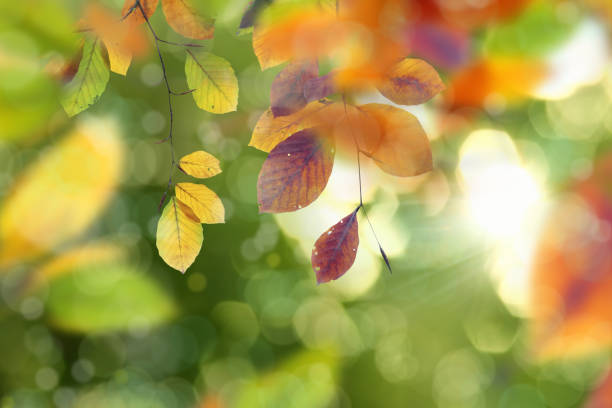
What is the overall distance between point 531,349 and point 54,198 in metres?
0.50

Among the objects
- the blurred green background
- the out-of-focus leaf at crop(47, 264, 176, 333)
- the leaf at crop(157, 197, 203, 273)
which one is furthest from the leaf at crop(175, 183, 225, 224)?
the out-of-focus leaf at crop(47, 264, 176, 333)

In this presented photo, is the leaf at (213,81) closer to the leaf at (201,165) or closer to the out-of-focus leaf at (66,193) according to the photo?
the leaf at (201,165)

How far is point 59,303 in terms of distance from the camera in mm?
506

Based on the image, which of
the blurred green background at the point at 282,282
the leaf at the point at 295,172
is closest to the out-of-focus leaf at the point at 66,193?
the blurred green background at the point at 282,282

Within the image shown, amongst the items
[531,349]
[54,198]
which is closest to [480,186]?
[531,349]

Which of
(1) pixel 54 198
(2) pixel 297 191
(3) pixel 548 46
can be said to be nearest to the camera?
(2) pixel 297 191

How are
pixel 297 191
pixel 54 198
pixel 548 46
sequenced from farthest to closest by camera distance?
pixel 54 198, pixel 548 46, pixel 297 191

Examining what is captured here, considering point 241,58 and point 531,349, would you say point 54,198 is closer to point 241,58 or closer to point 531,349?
point 241,58

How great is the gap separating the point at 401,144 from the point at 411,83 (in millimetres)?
24

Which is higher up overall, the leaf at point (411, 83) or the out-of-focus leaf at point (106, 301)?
the leaf at point (411, 83)

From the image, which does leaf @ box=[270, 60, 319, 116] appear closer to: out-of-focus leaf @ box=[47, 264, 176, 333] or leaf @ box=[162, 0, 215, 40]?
leaf @ box=[162, 0, 215, 40]

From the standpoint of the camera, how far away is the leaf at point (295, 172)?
0.58 feet

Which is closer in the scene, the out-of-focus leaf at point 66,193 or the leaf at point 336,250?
the leaf at point 336,250

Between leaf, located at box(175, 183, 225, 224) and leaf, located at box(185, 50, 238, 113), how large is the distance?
31 mm
